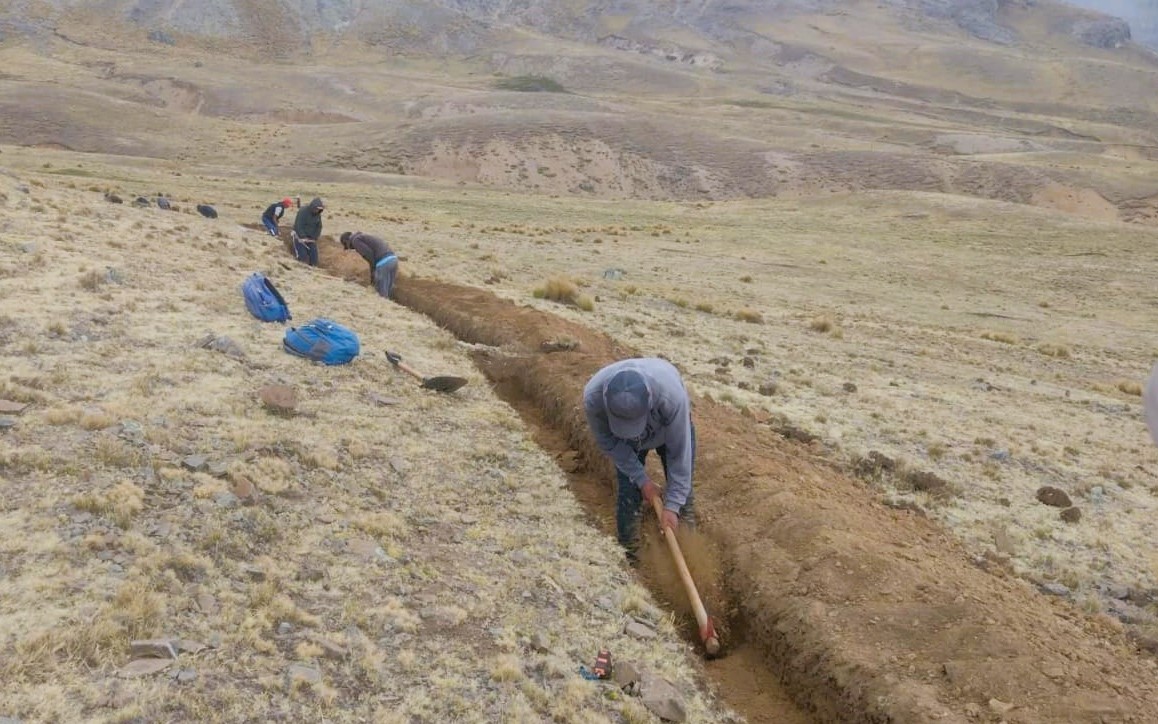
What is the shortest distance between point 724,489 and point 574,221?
3526cm

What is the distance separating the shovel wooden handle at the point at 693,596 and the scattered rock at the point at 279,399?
4.18 metres

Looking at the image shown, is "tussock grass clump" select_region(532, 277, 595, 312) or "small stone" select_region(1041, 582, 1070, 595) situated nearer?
"small stone" select_region(1041, 582, 1070, 595)

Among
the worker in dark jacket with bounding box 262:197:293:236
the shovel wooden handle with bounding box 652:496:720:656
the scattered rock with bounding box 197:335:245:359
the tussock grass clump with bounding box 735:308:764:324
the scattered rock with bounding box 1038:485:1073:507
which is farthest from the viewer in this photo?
the worker in dark jacket with bounding box 262:197:293:236

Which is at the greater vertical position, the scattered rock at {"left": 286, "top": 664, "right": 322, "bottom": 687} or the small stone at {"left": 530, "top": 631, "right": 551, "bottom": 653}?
the scattered rock at {"left": 286, "top": 664, "right": 322, "bottom": 687}

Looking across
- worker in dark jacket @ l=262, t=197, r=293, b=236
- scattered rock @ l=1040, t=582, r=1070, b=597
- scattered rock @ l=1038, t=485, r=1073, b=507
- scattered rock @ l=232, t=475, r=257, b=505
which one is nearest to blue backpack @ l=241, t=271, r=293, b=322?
scattered rock @ l=232, t=475, r=257, b=505

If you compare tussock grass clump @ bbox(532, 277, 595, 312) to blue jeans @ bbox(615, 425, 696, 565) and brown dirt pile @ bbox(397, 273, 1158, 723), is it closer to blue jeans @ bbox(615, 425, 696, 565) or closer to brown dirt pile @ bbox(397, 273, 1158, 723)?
brown dirt pile @ bbox(397, 273, 1158, 723)

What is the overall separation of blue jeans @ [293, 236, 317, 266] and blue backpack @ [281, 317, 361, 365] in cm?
903

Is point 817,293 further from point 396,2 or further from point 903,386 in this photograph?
point 396,2

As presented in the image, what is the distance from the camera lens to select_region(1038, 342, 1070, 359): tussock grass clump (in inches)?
829

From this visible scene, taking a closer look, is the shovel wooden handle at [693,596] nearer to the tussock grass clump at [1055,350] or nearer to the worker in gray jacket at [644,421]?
the worker in gray jacket at [644,421]

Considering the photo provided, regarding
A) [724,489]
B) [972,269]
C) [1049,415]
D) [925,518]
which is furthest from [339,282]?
[972,269]

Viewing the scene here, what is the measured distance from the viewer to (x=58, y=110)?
59.0 meters

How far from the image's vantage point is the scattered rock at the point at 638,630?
621cm

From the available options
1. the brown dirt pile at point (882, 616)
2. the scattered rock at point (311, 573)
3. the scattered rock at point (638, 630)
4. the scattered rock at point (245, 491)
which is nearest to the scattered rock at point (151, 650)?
the scattered rock at point (311, 573)
